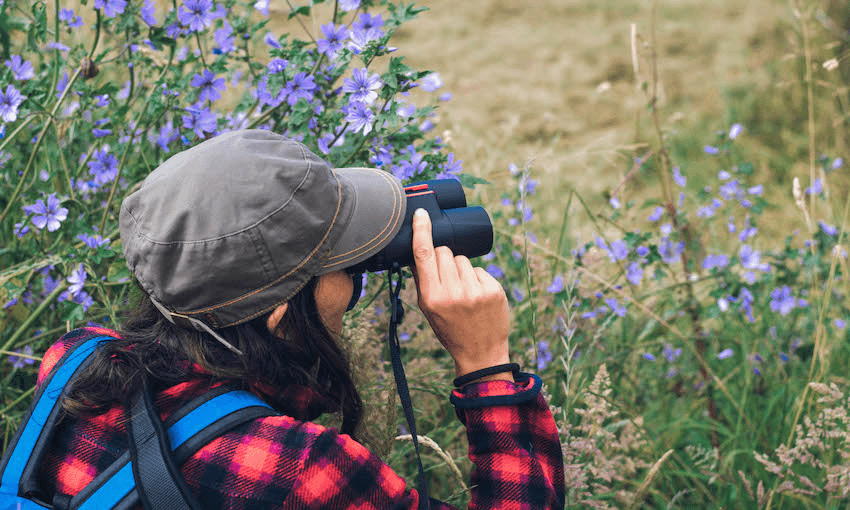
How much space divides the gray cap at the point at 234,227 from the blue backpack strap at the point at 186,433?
0.11m

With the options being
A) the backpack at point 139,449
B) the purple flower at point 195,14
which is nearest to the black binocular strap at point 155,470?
the backpack at point 139,449

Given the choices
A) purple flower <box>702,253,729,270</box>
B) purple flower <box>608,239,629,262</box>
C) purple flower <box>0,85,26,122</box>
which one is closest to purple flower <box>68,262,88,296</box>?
purple flower <box>0,85,26,122</box>

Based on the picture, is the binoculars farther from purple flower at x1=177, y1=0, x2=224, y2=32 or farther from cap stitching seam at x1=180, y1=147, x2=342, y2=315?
purple flower at x1=177, y1=0, x2=224, y2=32

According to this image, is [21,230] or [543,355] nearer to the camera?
[21,230]

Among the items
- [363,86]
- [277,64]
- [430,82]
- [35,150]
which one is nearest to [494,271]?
[430,82]

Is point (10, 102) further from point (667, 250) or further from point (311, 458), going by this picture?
point (667, 250)

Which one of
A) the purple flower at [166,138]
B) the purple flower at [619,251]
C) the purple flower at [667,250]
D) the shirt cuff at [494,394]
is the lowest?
the purple flower at [667,250]

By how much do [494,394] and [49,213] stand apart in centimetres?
98

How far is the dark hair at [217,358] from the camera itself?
967 mm

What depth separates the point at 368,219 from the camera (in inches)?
40.4

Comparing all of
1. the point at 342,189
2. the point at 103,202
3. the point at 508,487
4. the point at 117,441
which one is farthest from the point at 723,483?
the point at 103,202

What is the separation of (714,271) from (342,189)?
130 cm

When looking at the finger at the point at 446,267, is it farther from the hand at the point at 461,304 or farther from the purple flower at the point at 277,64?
the purple flower at the point at 277,64

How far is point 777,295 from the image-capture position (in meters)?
1.96
